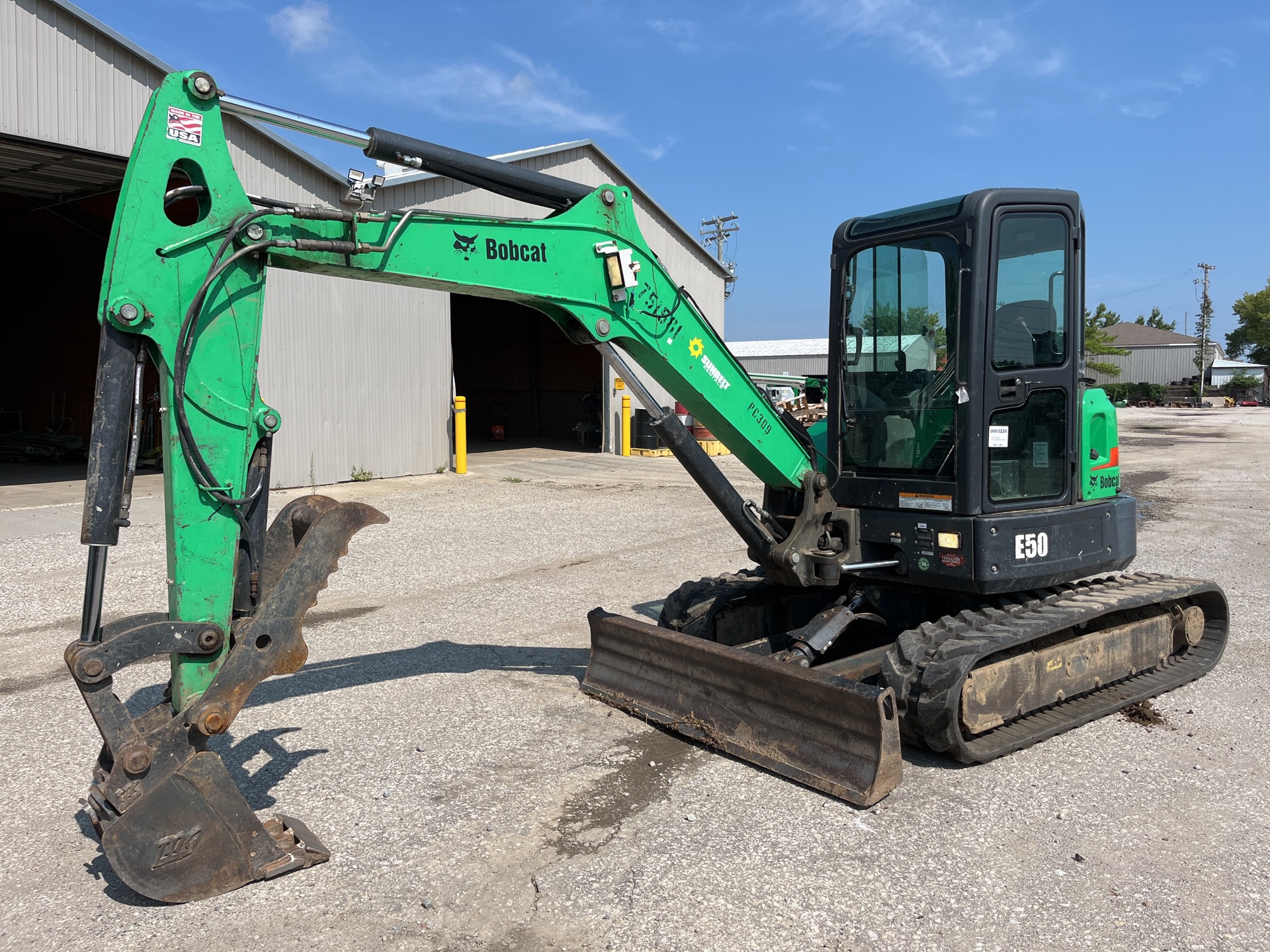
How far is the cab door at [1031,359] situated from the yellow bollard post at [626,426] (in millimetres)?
18628

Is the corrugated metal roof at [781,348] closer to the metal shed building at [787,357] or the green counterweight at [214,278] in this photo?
the metal shed building at [787,357]

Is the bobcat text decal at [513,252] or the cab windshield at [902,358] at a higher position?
the bobcat text decal at [513,252]

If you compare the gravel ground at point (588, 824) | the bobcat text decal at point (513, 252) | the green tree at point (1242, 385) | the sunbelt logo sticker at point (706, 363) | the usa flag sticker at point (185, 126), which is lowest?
the gravel ground at point (588, 824)

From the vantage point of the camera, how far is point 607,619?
603 centimetres

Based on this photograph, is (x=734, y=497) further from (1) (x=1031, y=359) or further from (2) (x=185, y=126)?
(2) (x=185, y=126)

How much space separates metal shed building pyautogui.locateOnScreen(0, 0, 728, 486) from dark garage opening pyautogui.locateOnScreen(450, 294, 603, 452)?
15.7 ft

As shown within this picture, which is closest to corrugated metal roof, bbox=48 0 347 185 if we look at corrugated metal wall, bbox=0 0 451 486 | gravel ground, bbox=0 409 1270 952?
corrugated metal wall, bbox=0 0 451 486

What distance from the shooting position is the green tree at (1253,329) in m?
84.1

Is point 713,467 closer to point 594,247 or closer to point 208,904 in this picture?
point 594,247

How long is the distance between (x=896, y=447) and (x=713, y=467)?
1.13 meters

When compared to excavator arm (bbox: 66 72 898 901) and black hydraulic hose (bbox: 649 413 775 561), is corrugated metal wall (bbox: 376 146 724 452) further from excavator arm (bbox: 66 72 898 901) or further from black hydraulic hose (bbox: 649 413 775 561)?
excavator arm (bbox: 66 72 898 901)

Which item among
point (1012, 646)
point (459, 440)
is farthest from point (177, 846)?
point (459, 440)

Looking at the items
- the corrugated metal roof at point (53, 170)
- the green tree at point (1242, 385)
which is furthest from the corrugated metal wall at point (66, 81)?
the green tree at point (1242, 385)

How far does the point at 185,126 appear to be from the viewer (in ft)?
12.3
